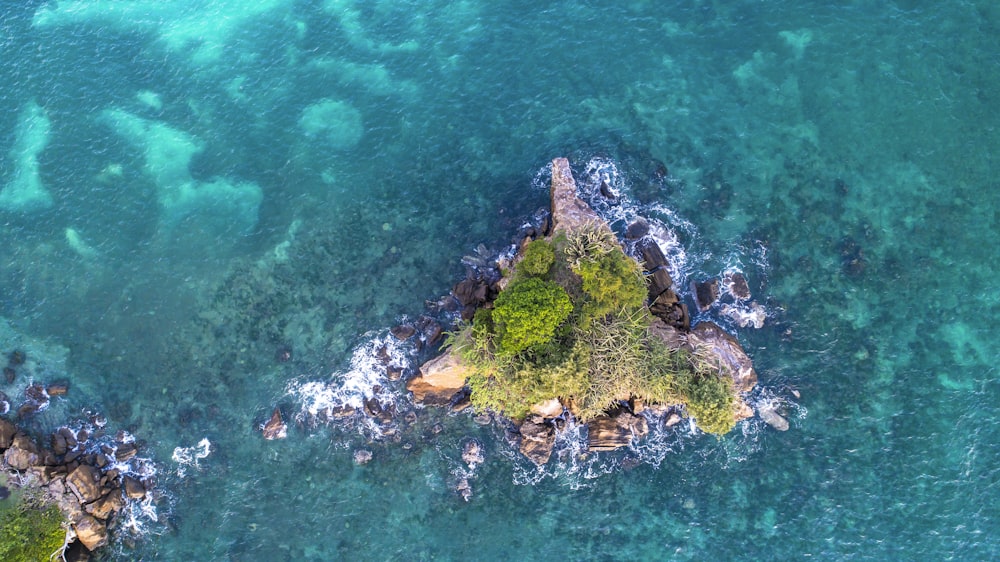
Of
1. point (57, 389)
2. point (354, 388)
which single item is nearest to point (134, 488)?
point (57, 389)

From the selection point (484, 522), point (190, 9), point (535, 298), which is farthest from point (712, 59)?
point (190, 9)

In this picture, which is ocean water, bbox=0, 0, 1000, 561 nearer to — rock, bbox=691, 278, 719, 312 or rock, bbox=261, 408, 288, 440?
rock, bbox=261, 408, 288, 440

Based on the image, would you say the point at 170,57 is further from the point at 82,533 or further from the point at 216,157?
the point at 82,533

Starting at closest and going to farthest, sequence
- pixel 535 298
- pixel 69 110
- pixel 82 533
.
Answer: pixel 535 298 < pixel 82 533 < pixel 69 110

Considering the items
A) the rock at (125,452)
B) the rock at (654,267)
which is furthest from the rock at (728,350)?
the rock at (125,452)

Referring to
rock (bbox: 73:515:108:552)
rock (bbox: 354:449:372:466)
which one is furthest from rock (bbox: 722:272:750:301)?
rock (bbox: 73:515:108:552)

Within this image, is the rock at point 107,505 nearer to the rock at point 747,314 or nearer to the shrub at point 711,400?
the shrub at point 711,400

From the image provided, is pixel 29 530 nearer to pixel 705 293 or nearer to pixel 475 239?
pixel 475 239
